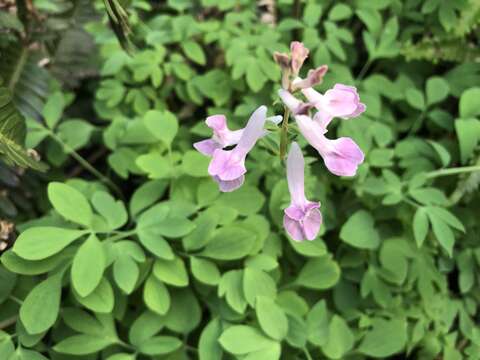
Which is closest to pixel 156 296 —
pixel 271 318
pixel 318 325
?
pixel 271 318

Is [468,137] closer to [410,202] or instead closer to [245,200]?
[410,202]

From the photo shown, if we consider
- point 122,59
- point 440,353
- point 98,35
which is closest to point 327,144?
point 440,353

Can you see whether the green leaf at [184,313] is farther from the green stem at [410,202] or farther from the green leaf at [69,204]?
the green stem at [410,202]

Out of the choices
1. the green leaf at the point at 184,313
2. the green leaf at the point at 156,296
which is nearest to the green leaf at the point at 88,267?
the green leaf at the point at 156,296

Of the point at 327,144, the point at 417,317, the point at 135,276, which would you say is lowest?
the point at 417,317

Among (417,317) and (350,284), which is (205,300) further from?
(417,317)

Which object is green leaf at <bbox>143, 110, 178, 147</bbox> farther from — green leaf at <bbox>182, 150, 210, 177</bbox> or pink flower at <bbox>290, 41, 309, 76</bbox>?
pink flower at <bbox>290, 41, 309, 76</bbox>
